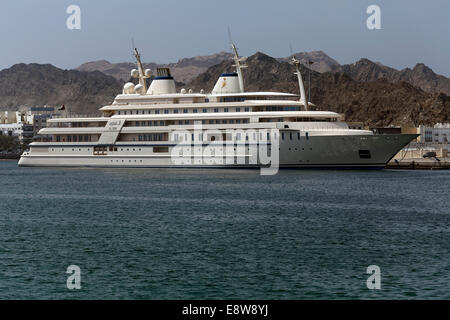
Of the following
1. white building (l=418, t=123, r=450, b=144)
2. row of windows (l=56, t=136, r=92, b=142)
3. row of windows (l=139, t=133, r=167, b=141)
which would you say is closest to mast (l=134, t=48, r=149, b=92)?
row of windows (l=139, t=133, r=167, b=141)

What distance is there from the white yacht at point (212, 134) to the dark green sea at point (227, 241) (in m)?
13.7

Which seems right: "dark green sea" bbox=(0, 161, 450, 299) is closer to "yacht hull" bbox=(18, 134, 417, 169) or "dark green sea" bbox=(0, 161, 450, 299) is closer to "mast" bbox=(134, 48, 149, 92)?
"yacht hull" bbox=(18, 134, 417, 169)

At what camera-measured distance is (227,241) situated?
27281 mm

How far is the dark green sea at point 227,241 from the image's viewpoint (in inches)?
782

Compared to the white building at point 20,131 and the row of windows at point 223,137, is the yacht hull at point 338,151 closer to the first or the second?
the row of windows at point 223,137

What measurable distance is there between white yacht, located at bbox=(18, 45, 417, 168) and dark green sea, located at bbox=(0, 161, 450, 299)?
13.7 metres

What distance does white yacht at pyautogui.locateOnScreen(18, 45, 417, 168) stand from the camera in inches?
2552

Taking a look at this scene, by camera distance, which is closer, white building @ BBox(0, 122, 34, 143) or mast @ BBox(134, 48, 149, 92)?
mast @ BBox(134, 48, 149, 92)

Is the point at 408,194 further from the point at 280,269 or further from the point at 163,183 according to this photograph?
the point at 280,269

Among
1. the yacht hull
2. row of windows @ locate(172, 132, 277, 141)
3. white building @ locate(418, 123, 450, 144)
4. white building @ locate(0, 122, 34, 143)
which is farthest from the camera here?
white building @ locate(0, 122, 34, 143)

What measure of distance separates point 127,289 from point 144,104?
57.0 meters

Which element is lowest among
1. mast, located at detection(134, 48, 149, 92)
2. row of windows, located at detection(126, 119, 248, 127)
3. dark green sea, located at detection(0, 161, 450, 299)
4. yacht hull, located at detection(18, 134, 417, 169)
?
dark green sea, located at detection(0, 161, 450, 299)
